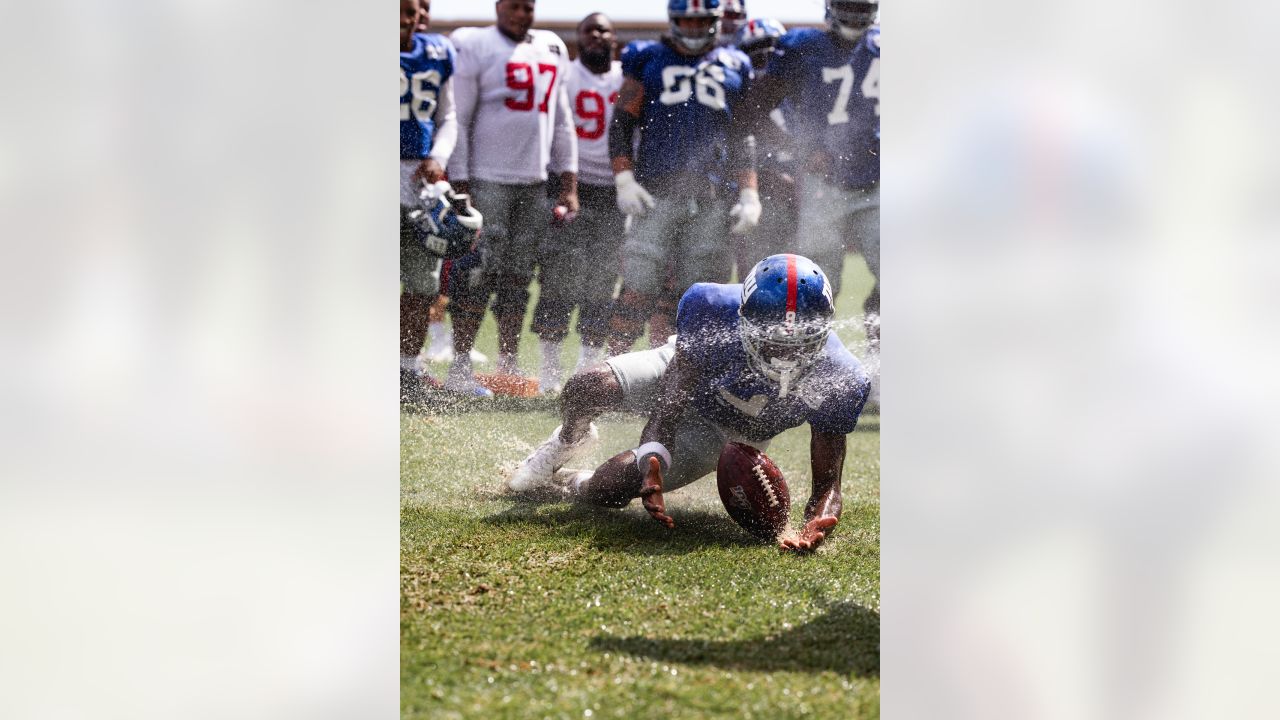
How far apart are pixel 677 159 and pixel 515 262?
492 millimetres

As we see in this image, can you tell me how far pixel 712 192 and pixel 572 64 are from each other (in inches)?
19.4

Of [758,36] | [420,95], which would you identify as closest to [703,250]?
[758,36]

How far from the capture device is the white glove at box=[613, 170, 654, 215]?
2951 millimetres

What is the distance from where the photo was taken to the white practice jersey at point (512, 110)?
9.62 feet

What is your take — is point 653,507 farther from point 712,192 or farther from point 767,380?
point 712,192

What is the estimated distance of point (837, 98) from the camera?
2.95 metres

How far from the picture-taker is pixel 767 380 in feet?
9.44

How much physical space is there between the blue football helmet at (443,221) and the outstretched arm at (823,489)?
1.02 meters

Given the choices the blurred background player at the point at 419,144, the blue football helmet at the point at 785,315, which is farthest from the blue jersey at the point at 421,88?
the blue football helmet at the point at 785,315
